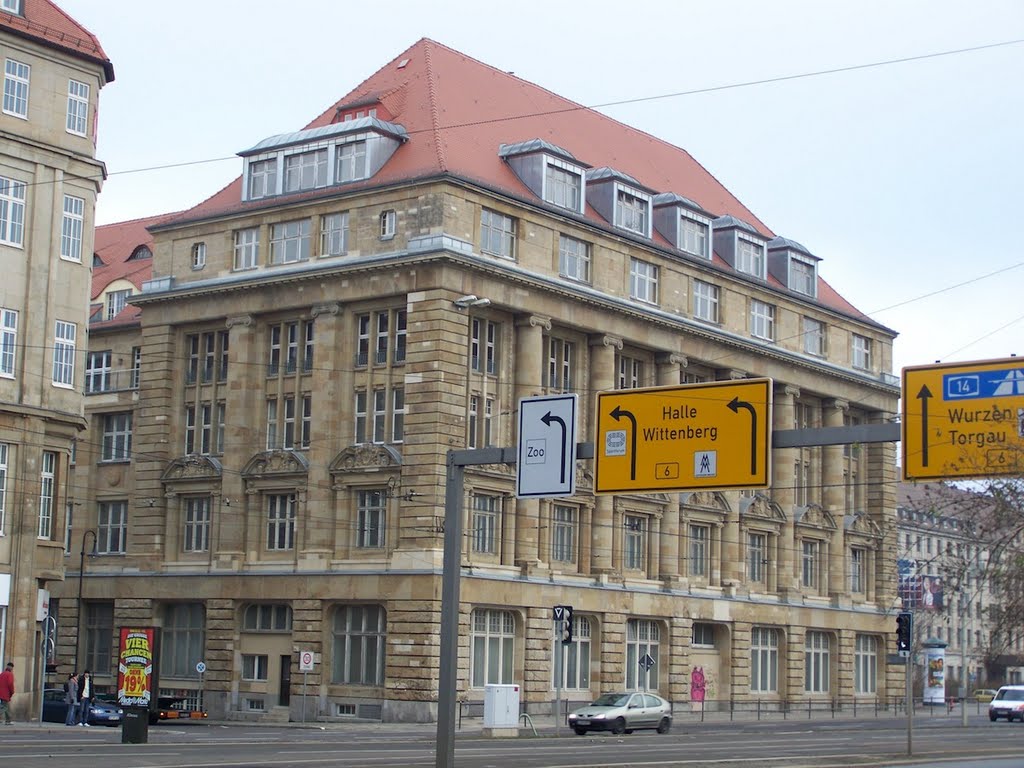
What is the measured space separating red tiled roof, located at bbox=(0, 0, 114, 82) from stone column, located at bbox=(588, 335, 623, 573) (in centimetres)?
2300

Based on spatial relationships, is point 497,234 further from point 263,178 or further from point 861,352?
point 861,352

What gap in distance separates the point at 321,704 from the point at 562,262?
63.0 ft

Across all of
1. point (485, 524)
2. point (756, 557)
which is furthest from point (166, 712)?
point (756, 557)

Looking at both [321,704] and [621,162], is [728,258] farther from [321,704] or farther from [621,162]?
[321,704]

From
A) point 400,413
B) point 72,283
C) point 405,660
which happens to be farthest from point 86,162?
point 405,660

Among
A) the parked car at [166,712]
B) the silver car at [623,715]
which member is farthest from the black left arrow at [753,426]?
the parked car at [166,712]

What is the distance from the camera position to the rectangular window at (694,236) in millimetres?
72750

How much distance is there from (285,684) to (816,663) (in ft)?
96.0

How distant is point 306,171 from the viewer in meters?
65.6

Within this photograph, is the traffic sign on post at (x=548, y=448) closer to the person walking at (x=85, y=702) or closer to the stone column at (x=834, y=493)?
the person walking at (x=85, y=702)

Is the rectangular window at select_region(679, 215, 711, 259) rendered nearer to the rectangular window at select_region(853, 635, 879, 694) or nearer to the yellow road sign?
the rectangular window at select_region(853, 635, 879, 694)

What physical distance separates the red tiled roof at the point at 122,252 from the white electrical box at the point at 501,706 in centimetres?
3211

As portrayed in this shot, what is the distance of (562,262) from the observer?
65438mm

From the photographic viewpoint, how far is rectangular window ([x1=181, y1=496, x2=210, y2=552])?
66.4m
